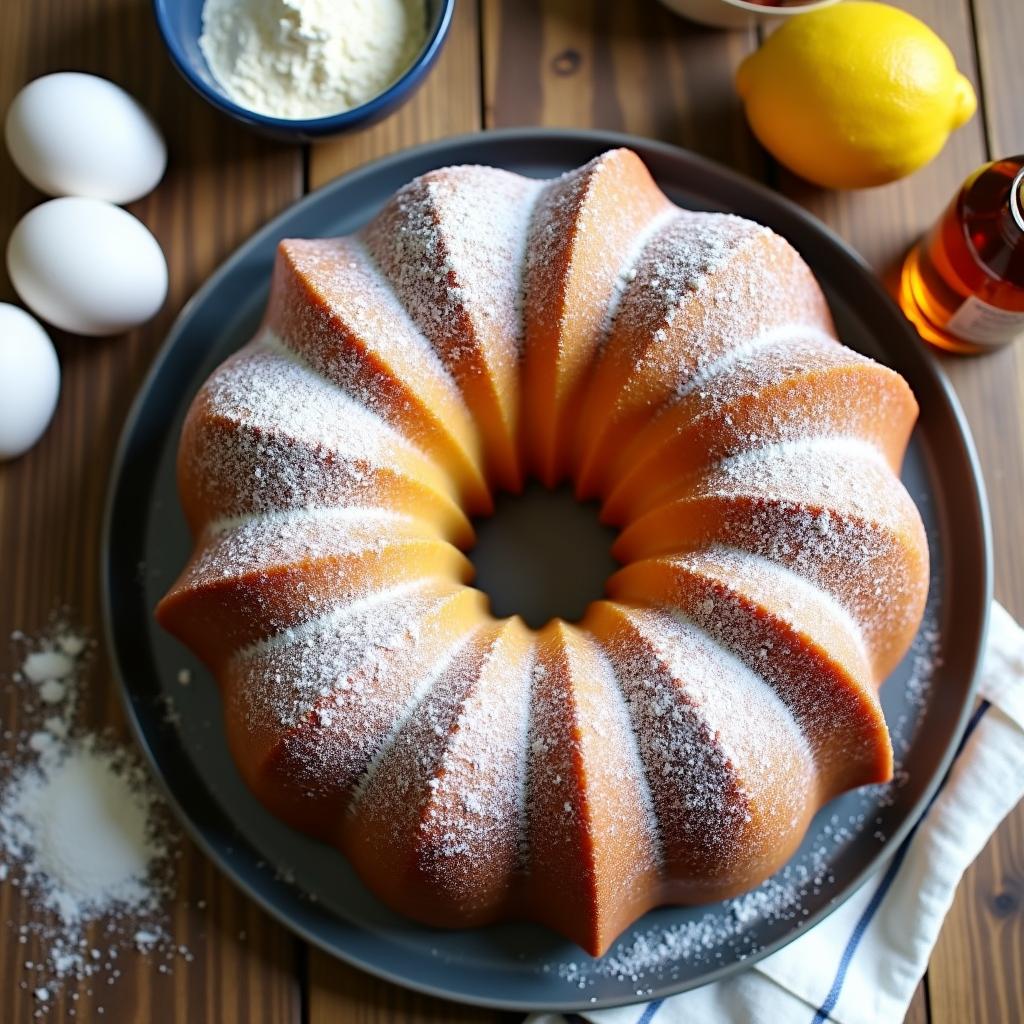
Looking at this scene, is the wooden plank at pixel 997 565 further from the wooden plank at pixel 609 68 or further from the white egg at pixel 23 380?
the white egg at pixel 23 380

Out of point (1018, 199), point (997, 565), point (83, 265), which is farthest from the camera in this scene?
point (997, 565)

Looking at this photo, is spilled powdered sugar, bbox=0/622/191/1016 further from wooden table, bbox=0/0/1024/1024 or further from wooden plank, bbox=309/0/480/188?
wooden plank, bbox=309/0/480/188

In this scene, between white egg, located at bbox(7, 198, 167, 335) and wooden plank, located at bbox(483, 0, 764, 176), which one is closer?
white egg, located at bbox(7, 198, 167, 335)

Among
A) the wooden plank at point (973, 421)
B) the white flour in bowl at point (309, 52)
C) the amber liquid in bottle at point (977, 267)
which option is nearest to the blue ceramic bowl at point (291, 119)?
the white flour in bowl at point (309, 52)

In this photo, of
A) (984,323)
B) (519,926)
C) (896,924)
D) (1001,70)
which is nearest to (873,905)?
(896,924)

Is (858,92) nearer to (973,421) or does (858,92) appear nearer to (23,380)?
(973,421)

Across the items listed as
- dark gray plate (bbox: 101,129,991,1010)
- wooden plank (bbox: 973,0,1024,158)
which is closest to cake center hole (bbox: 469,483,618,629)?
dark gray plate (bbox: 101,129,991,1010)

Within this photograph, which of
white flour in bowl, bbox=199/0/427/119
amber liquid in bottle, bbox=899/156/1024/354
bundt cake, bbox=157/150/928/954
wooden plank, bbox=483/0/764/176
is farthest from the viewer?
wooden plank, bbox=483/0/764/176

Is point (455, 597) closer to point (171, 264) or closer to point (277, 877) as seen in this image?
point (277, 877)
